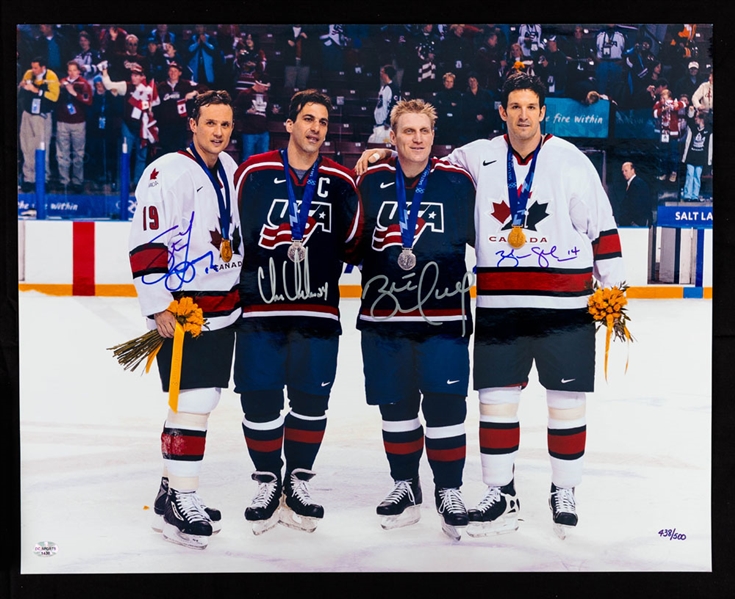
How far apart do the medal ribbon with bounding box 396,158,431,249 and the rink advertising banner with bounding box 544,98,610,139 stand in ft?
1.60

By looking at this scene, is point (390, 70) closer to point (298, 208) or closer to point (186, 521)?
point (298, 208)

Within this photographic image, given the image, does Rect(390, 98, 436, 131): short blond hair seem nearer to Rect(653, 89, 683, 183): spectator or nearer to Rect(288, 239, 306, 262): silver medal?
Rect(288, 239, 306, 262): silver medal

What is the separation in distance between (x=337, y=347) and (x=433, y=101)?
0.96 meters

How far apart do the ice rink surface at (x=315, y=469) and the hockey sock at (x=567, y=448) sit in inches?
1.4

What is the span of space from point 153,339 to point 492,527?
1.43 meters

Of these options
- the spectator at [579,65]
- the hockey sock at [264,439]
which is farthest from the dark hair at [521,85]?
the hockey sock at [264,439]

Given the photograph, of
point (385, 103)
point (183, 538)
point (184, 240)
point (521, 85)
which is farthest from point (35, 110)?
point (521, 85)

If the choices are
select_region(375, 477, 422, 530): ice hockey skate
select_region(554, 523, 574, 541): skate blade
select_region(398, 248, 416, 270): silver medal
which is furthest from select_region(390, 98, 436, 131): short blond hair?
select_region(554, 523, 574, 541): skate blade
